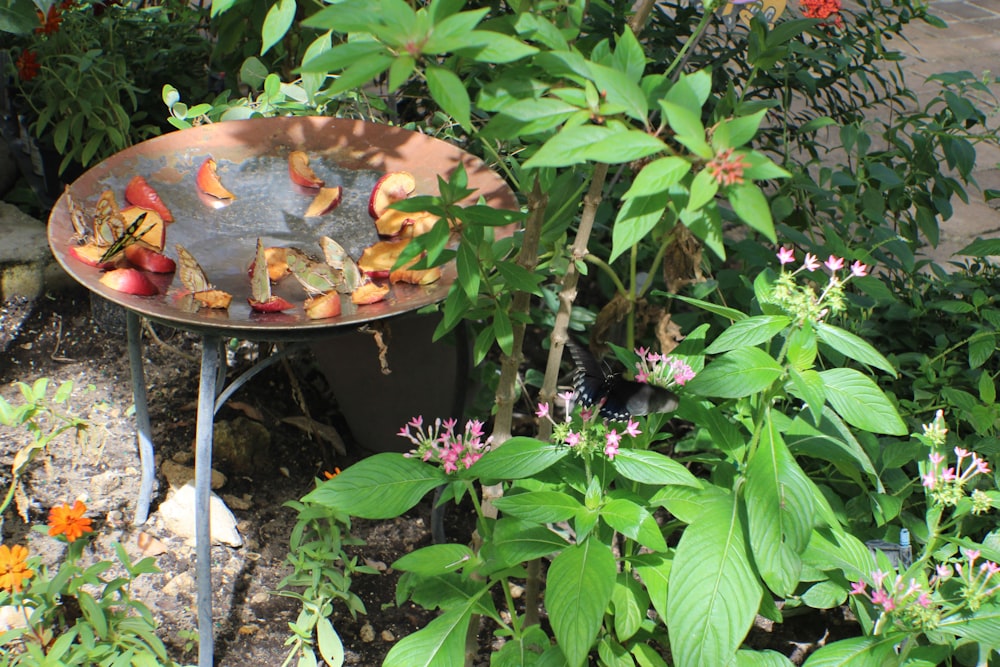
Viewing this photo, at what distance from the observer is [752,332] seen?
55.5 inches

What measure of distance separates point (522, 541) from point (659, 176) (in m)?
0.73

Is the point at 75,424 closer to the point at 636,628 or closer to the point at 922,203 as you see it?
the point at 636,628

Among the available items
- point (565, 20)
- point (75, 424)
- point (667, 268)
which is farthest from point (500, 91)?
point (75, 424)

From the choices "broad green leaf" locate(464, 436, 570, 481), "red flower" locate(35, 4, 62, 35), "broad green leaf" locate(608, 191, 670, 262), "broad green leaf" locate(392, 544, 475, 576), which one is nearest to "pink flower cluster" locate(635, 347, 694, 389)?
"broad green leaf" locate(464, 436, 570, 481)

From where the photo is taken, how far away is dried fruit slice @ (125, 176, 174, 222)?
1.83 m

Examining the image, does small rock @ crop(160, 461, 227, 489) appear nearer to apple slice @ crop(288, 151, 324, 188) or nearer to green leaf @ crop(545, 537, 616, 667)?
apple slice @ crop(288, 151, 324, 188)

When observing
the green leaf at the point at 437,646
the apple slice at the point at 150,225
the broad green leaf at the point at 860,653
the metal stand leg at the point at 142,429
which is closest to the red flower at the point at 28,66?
the metal stand leg at the point at 142,429

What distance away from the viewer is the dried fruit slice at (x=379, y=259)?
5.78 ft

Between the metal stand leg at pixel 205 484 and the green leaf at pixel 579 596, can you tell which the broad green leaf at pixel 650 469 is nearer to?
the green leaf at pixel 579 596

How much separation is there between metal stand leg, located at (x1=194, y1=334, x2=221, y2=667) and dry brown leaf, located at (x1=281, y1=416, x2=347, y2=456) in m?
0.78

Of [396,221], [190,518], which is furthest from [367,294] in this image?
[190,518]

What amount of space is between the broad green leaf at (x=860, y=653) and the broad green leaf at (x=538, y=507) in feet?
1.56

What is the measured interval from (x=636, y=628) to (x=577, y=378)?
43cm

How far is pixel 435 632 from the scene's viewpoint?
1.55 metres
